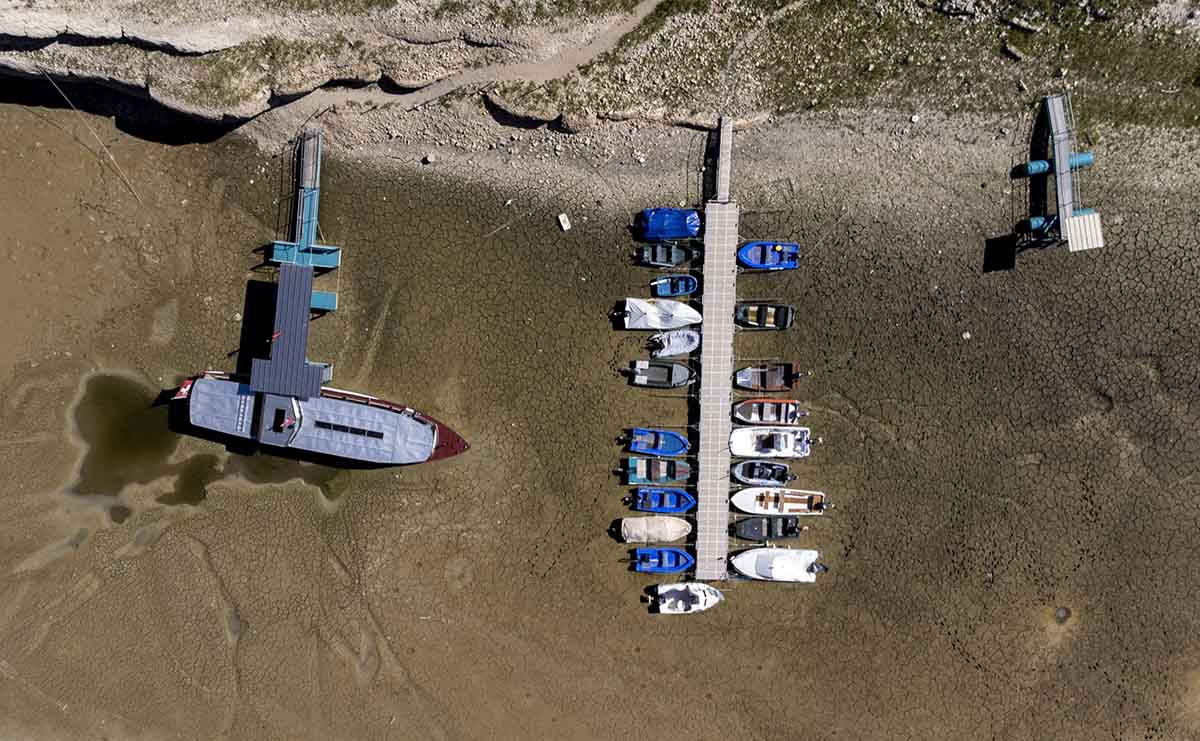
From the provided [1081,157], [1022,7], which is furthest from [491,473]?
[1022,7]

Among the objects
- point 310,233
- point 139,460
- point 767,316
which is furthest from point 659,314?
point 139,460

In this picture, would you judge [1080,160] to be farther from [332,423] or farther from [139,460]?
[139,460]

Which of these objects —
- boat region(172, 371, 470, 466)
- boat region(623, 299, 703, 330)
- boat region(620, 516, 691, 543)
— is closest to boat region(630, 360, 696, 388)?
boat region(623, 299, 703, 330)

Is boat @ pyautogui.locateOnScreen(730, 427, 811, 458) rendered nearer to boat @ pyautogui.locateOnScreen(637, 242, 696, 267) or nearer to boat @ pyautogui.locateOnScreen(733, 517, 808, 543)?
boat @ pyautogui.locateOnScreen(733, 517, 808, 543)

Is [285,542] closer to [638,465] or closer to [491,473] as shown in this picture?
[491,473]

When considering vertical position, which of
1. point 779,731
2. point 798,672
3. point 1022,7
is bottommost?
point 779,731

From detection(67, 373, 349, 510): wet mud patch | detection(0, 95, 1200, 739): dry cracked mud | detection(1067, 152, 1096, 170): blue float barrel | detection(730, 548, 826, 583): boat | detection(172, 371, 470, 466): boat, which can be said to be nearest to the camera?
detection(1067, 152, 1096, 170): blue float barrel

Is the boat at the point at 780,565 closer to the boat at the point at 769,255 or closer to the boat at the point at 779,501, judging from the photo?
the boat at the point at 779,501
